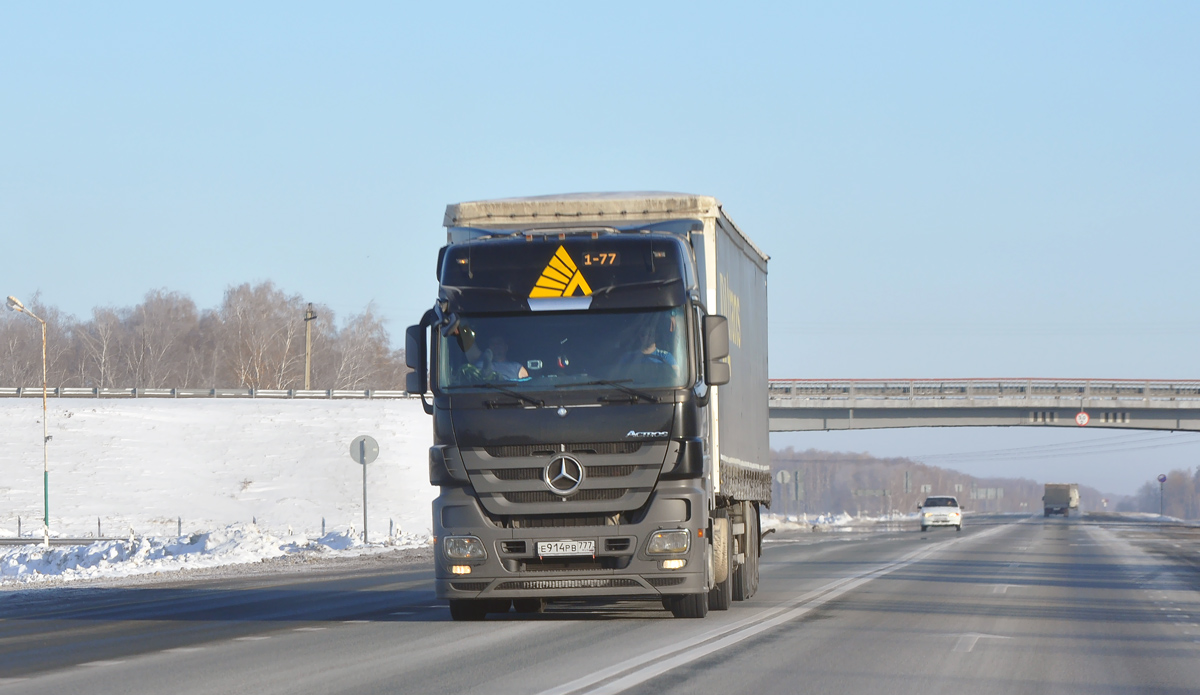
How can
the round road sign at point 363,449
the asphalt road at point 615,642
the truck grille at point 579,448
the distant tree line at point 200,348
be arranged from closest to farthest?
the asphalt road at point 615,642
the truck grille at point 579,448
the round road sign at point 363,449
the distant tree line at point 200,348

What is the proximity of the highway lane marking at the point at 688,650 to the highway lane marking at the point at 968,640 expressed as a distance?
177 cm

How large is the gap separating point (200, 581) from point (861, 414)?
1964 inches

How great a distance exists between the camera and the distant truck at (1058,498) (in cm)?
11376

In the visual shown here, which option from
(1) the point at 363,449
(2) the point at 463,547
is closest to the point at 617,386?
(2) the point at 463,547

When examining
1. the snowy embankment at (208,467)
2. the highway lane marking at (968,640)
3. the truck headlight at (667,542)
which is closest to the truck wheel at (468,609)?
the truck headlight at (667,542)

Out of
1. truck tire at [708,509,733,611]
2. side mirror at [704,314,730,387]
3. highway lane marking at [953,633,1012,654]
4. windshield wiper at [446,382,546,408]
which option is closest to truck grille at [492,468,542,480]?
Answer: windshield wiper at [446,382,546,408]

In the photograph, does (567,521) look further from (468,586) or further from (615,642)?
(615,642)

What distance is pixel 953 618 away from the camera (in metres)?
14.4

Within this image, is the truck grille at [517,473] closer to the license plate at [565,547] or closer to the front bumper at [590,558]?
the front bumper at [590,558]

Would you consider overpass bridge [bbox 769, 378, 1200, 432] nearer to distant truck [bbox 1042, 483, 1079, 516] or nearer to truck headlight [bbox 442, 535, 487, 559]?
distant truck [bbox 1042, 483, 1079, 516]

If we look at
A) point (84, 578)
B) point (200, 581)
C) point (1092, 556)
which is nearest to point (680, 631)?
point (200, 581)

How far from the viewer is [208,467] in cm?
6906

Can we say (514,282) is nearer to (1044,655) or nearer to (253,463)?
(1044,655)

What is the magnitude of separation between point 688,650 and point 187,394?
74.2 m
